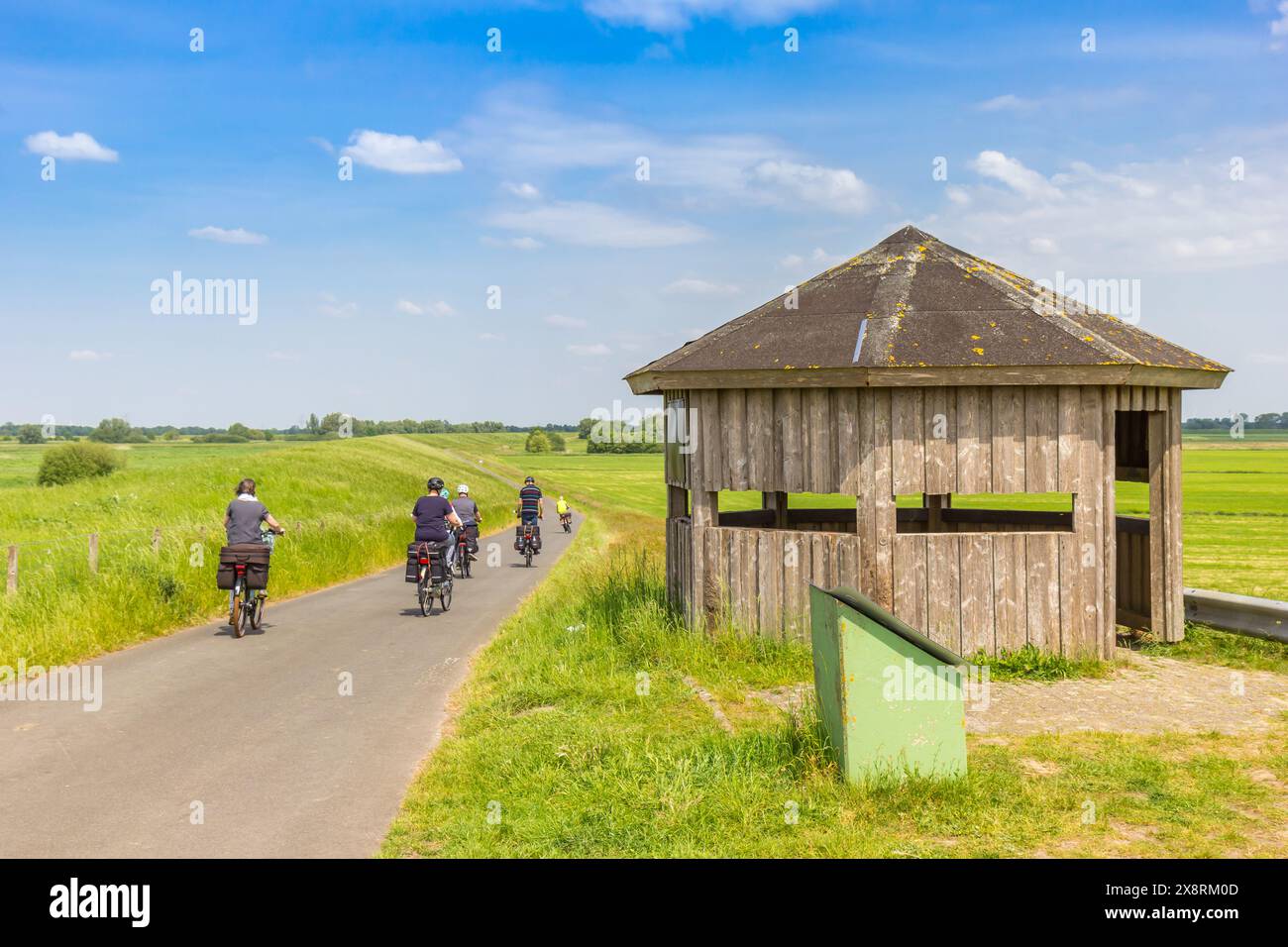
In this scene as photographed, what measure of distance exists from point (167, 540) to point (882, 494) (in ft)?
42.6

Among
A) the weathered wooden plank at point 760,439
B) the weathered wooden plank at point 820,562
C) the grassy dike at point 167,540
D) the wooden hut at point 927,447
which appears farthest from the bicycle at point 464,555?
the weathered wooden plank at point 820,562

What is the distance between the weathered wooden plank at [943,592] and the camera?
1030 cm

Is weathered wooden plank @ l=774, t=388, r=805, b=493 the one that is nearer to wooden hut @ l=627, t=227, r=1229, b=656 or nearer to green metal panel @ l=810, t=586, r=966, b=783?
wooden hut @ l=627, t=227, r=1229, b=656

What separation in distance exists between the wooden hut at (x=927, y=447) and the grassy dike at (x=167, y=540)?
7599 mm

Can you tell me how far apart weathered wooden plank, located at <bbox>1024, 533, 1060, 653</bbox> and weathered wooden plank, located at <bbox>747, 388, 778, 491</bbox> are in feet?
8.73

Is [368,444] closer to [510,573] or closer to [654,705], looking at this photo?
[510,573]

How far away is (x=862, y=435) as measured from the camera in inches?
410

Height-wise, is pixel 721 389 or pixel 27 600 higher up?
pixel 721 389

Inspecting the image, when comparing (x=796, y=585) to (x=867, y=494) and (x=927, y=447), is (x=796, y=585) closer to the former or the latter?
(x=867, y=494)

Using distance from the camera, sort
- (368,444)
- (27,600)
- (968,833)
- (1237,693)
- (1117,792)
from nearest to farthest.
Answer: (968,833) < (1117,792) < (1237,693) < (27,600) < (368,444)

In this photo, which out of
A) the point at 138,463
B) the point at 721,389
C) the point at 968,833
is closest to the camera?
the point at 968,833

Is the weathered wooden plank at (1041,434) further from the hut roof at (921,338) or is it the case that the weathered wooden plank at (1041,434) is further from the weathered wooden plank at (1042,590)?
the weathered wooden plank at (1042,590)

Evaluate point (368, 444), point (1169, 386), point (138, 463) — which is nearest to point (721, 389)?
point (1169, 386)
